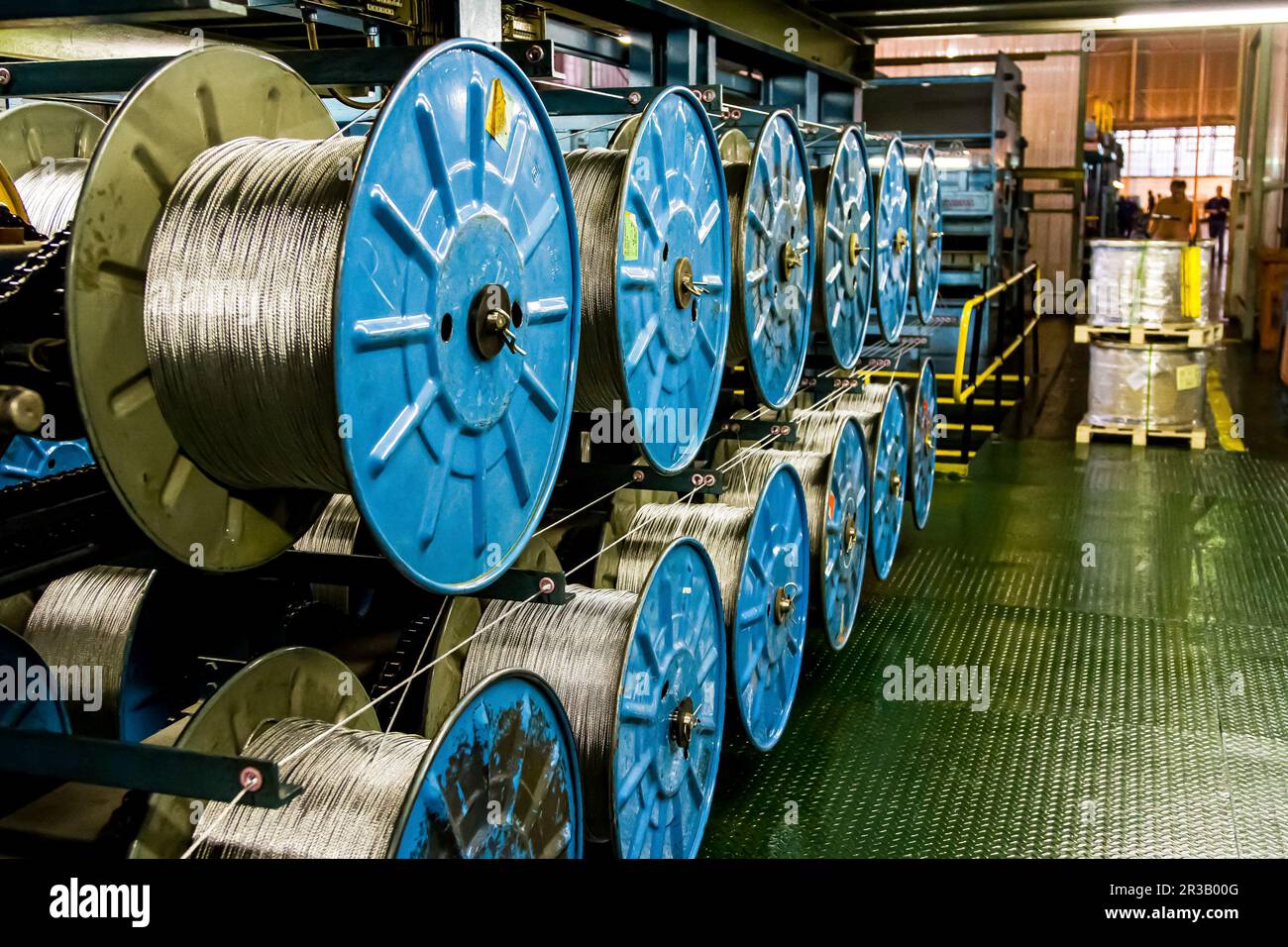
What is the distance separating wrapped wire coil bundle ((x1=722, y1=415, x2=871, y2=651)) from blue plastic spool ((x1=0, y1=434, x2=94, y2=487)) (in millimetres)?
2587

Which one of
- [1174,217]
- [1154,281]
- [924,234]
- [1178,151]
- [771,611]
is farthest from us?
[1178,151]

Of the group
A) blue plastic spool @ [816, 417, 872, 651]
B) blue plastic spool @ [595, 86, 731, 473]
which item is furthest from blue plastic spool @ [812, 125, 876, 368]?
blue plastic spool @ [595, 86, 731, 473]

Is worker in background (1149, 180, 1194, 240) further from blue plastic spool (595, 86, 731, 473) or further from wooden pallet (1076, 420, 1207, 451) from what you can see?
blue plastic spool (595, 86, 731, 473)

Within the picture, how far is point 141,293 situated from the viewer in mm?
2246

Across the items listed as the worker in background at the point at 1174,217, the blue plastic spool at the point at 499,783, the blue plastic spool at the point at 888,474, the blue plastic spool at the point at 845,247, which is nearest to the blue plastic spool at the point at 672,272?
the blue plastic spool at the point at 499,783

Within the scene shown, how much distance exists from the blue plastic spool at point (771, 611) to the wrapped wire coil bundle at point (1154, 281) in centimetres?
650

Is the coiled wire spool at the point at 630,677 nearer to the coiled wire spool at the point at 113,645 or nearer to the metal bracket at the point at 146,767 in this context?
the coiled wire spool at the point at 113,645

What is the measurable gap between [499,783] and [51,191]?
2.34m

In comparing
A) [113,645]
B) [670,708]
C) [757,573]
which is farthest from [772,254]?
[113,645]

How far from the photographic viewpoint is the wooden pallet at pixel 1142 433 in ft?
35.1

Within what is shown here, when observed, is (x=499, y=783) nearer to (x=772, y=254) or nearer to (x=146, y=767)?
(x=146, y=767)

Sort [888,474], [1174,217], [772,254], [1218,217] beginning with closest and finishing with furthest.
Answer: [772,254]
[888,474]
[1174,217]
[1218,217]

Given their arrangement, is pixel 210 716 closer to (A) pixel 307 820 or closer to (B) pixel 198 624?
(A) pixel 307 820

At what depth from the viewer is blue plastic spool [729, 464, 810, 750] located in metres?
4.48
